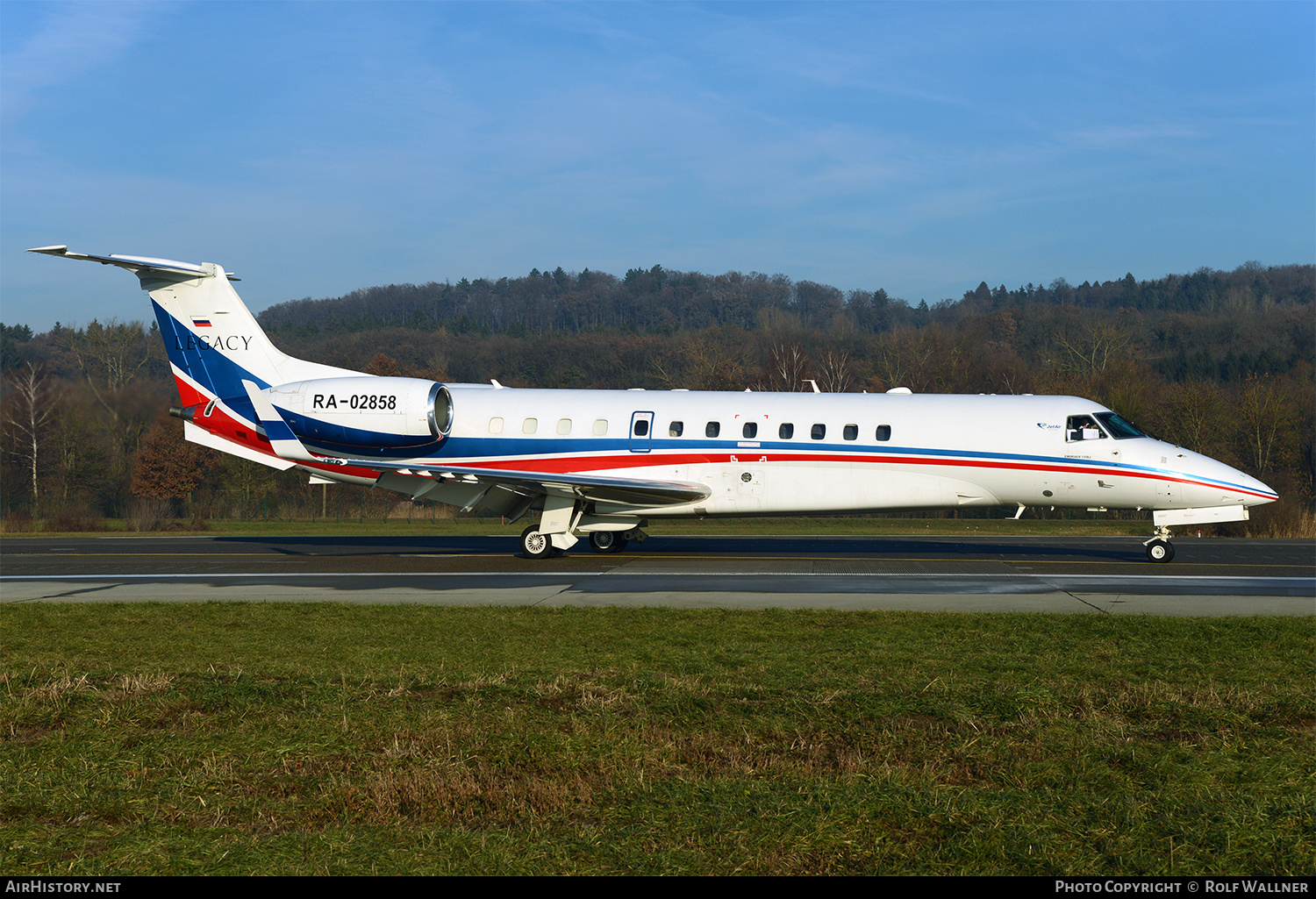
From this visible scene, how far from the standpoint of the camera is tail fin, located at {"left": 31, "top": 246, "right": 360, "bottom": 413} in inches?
892

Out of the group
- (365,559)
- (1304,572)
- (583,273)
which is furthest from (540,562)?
(583,273)

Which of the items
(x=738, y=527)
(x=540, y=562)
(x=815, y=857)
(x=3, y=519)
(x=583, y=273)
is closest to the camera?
(x=815, y=857)

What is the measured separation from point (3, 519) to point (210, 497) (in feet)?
27.6

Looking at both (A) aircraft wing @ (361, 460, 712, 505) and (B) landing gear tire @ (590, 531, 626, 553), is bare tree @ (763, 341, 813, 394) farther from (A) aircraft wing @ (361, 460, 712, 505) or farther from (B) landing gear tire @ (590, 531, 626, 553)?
(A) aircraft wing @ (361, 460, 712, 505)

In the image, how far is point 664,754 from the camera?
642cm

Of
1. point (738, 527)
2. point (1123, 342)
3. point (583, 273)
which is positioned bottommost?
point (738, 527)

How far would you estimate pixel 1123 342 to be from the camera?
75062 millimetres

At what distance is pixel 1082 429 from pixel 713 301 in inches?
4577

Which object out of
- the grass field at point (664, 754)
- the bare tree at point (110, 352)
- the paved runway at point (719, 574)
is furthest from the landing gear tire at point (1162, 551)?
the bare tree at point (110, 352)

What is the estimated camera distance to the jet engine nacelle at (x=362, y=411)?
2155 centimetres

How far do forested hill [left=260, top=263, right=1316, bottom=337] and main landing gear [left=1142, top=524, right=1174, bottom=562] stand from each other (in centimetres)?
10031

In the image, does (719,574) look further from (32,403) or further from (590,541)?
(32,403)

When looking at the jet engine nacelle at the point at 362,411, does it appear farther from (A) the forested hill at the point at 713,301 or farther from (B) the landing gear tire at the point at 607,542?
(A) the forested hill at the point at 713,301
